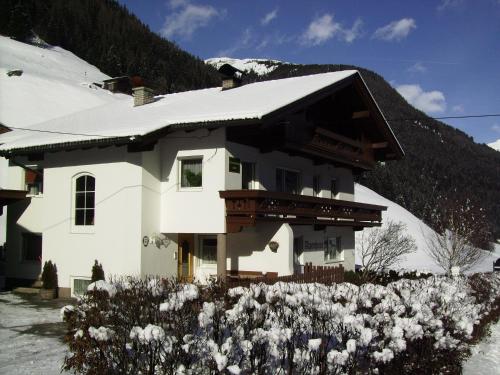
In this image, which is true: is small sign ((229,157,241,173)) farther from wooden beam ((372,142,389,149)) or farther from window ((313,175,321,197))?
wooden beam ((372,142,389,149))

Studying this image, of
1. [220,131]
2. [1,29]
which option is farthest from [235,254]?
[1,29]

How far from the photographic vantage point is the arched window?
56.2ft

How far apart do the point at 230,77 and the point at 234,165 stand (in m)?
7.72

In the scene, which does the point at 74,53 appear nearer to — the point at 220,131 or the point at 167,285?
the point at 220,131

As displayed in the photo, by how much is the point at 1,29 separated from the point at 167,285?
298 ft

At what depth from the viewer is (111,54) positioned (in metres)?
107

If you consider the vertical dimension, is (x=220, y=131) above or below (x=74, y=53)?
below

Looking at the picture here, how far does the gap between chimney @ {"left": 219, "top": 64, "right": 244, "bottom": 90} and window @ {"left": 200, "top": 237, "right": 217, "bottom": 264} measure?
7443 mm

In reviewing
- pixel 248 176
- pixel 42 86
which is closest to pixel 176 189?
pixel 248 176

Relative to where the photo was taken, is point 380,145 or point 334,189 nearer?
point 334,189

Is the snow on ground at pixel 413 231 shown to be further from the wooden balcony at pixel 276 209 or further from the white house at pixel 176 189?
the white house at pixel 176 189

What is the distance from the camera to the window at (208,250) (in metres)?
18.2

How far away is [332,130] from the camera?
22781mm

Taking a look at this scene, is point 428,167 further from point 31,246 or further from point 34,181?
point 31,246
